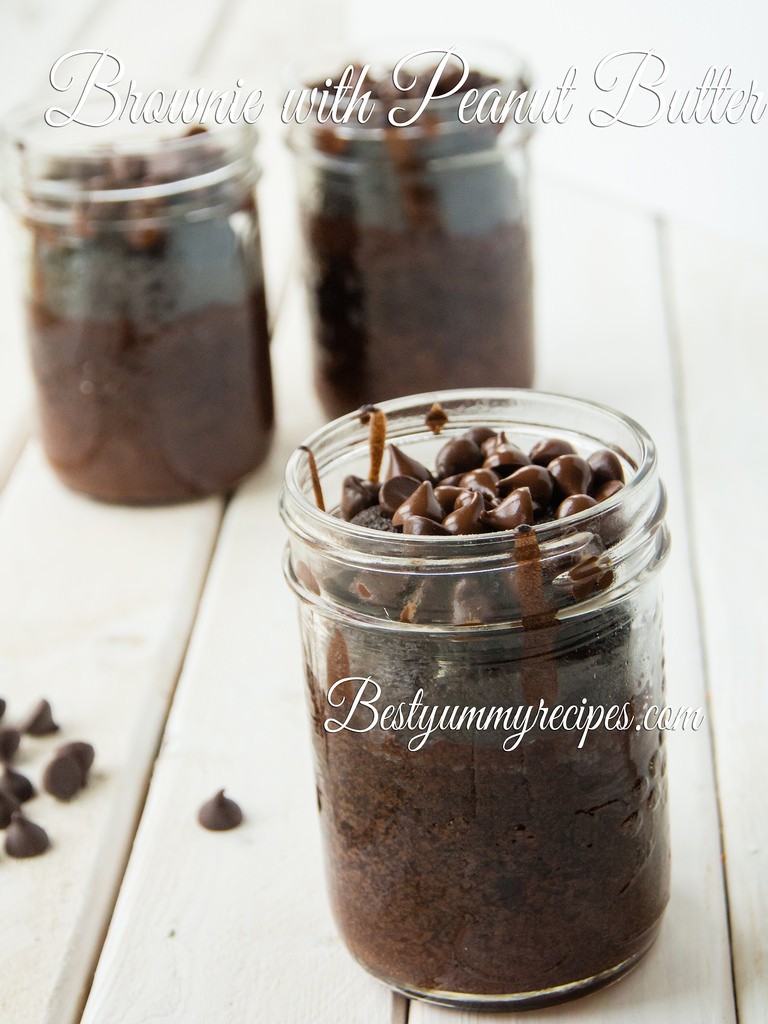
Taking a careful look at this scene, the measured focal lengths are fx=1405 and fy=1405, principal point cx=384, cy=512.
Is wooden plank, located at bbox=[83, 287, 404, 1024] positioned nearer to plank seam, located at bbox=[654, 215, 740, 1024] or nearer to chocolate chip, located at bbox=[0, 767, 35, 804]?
chocolate chip, located at bbox=[0, 767, 35, 804]

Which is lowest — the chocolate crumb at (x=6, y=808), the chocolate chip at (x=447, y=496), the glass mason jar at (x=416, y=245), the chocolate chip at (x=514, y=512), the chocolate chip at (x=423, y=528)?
the chocolate crumb at (x=6, y=808)

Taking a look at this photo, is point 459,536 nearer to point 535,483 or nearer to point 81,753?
point 535,483

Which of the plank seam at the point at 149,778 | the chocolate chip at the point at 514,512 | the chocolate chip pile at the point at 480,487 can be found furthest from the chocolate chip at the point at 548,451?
the plank seam at the point at 149,778

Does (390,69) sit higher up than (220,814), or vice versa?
(390,69)

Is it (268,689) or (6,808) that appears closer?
(6,808)

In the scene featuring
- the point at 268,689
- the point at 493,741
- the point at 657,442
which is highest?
the point at 493,741

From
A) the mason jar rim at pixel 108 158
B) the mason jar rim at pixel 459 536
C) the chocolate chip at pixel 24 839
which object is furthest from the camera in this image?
the mason jar rim at pixel 108 158

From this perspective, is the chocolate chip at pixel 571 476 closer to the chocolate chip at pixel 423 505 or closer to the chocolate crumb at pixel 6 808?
the chocolate chip at pixel 423 505

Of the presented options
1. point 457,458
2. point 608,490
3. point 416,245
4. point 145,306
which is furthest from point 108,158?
point 608,490
